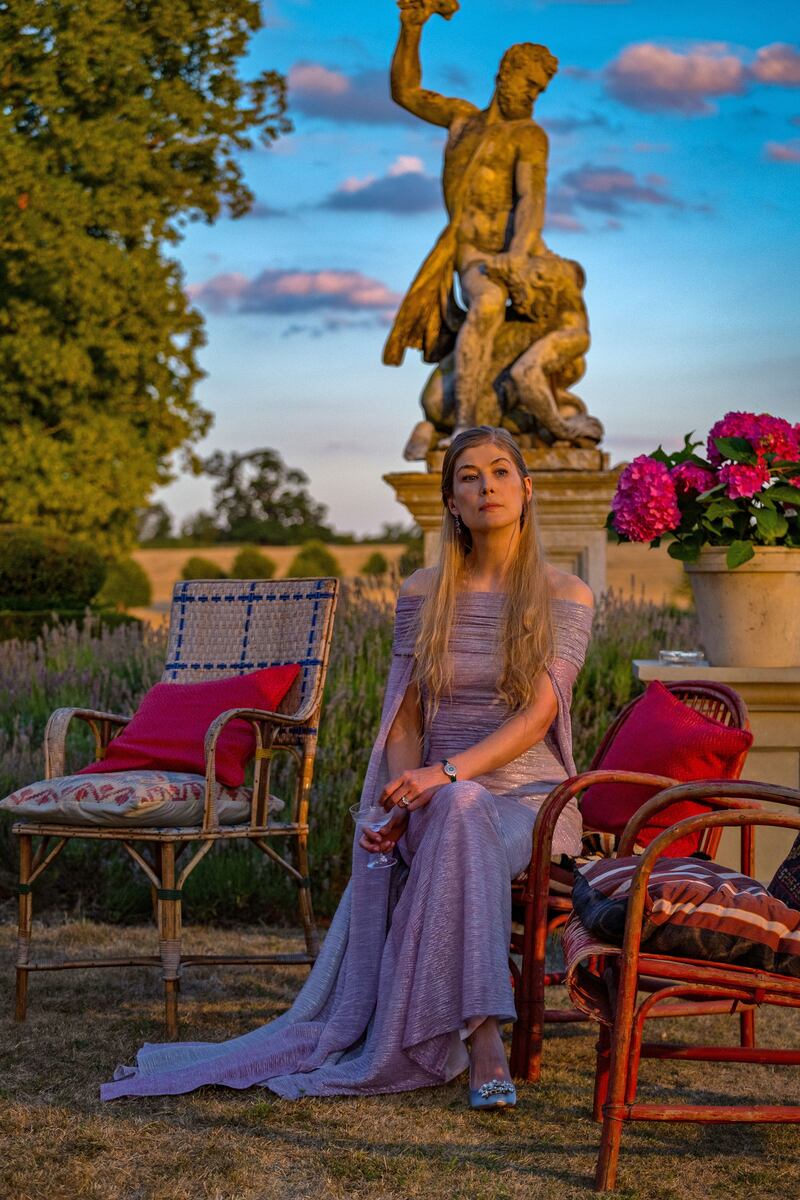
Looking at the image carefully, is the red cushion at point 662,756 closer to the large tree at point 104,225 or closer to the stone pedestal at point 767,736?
the stone pedestal at point 767,736

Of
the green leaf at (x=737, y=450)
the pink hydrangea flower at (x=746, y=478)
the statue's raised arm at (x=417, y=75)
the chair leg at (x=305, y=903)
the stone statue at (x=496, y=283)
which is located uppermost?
the statue's raised arm at (x=417, y=75)

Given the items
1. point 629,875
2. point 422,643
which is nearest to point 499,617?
point 422,643

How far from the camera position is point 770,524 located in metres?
4.33

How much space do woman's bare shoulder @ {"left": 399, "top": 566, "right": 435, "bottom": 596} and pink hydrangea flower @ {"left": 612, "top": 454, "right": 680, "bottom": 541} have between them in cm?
103

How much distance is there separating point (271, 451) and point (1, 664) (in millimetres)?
35130

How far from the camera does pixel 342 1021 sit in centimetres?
323

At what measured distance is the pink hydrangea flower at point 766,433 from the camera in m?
4.34

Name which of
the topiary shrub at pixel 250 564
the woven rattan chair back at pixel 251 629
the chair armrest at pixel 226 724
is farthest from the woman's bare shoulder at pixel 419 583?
the topiary shrub at pixel 250 564

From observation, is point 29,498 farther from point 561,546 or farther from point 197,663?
point 197,663

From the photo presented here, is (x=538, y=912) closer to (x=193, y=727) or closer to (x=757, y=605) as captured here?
(x=193, y=727)

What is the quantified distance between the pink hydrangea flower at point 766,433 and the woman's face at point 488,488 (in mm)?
1211

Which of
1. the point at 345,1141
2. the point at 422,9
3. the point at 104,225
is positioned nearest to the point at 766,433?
the point at 345,1141

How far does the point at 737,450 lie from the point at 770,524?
0.25m

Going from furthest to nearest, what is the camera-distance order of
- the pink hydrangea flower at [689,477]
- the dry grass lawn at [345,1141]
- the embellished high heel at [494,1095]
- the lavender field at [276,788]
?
the lavender field at [276,788]
the pink hydrangea flower at [689,477]
the embellished high heel at [494,1095]
the dry grass lawn at [345,1141]
